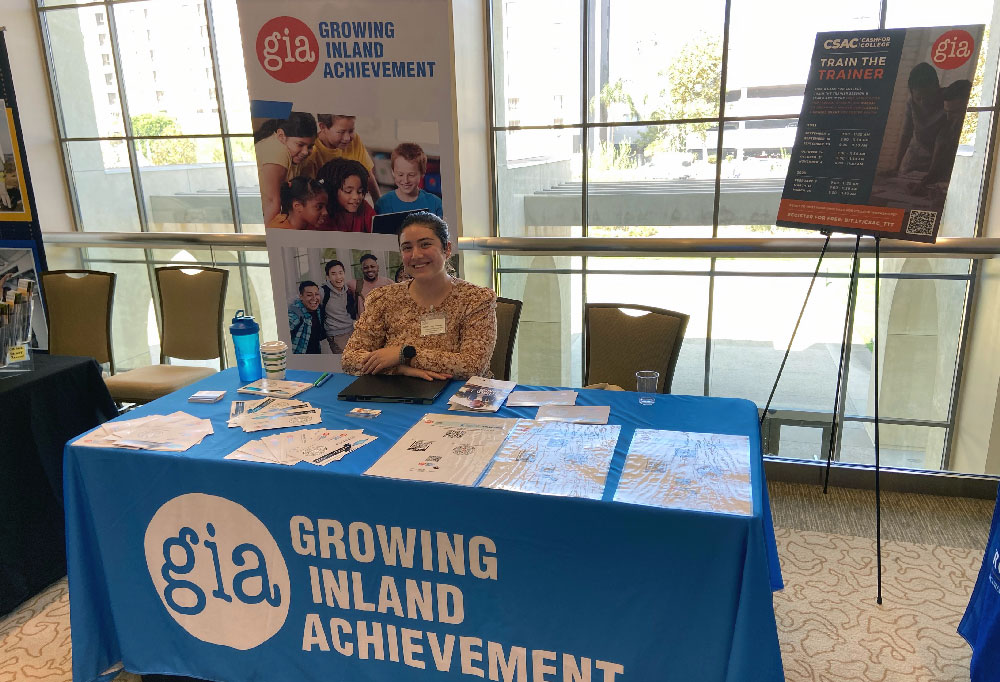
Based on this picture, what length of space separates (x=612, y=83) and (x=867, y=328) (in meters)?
2.85

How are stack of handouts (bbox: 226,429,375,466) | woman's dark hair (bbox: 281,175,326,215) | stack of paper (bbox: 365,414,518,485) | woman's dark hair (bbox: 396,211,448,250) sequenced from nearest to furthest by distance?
stack of paper (bbox: 365,414,518,485) → stack of handouts (bbox: 226,429,375,466) → woman's dark hair (bbox: 396,211,448,250) → woman's dark hair (bbox: 281,175,326,215)

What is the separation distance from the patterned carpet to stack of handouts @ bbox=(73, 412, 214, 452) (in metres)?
0.83

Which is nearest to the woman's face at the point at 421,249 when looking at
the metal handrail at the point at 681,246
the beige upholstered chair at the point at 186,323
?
the metal handrail at the point at 681,246

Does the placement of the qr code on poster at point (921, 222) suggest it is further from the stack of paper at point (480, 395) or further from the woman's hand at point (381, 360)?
the woman's hand at point (381, 360)

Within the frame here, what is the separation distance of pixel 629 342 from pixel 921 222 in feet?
3.75

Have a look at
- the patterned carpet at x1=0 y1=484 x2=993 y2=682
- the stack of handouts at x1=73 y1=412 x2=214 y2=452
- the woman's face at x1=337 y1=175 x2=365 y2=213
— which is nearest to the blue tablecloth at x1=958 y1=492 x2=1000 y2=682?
the patterned carpet at x1=0 y1=484 x2=993 y2=682

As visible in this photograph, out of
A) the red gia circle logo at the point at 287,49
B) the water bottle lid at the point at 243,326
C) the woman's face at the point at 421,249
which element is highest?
the red gia circle logo at the point at 287,49

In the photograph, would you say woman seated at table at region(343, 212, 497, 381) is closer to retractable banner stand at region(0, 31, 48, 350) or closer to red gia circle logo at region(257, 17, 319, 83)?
red gia circle logo at region(257, 17, 319, 83)

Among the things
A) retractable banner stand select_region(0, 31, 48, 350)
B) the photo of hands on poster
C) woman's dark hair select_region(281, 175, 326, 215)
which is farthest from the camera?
retractable banner stand select_region(0, 31, 48, 350)

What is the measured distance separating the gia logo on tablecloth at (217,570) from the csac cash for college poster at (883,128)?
2.36 metres

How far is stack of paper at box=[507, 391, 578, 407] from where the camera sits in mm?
2092

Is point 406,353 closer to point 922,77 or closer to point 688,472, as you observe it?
point 688,472

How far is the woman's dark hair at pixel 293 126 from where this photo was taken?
135 inches

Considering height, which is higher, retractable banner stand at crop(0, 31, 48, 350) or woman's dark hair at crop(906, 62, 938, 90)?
woman's dark hair at crop(906, 62, 938, 90)
